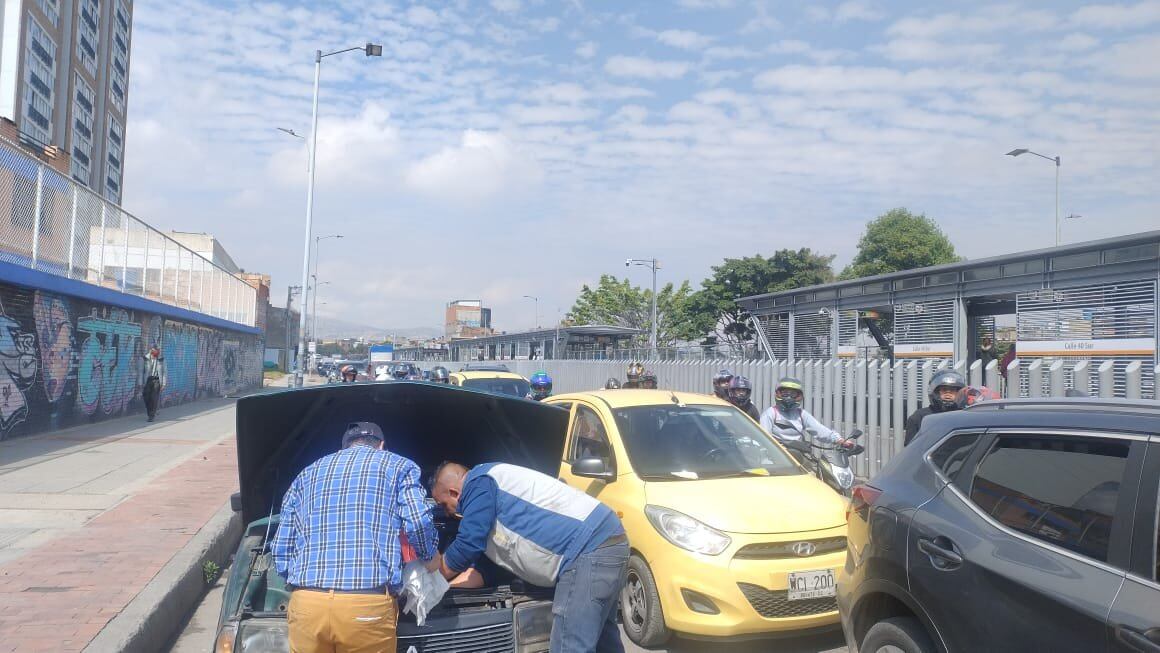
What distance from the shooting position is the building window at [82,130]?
58.8m

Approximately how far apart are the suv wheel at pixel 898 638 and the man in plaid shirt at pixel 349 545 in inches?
76.9

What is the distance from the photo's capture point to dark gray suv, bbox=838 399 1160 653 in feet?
8.75

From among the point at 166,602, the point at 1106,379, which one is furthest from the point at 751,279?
the point at 166,602

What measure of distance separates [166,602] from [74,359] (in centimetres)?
1238

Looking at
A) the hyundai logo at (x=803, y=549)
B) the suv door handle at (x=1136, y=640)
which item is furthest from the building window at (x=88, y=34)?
the suv door handle at (x=1136, y=640)

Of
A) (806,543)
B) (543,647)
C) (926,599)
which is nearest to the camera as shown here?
(926,599)

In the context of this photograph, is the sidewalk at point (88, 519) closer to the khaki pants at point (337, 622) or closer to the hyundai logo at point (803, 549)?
the khaki pants at point (337, 622)

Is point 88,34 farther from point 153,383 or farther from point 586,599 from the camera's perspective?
point 586,599

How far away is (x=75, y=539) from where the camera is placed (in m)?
7.10

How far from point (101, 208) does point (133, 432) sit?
4.74 m

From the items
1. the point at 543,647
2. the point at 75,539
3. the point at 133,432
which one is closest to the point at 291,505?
the point at 543,647

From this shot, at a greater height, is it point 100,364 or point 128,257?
point 128,257

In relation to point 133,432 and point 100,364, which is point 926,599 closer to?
point 133,432

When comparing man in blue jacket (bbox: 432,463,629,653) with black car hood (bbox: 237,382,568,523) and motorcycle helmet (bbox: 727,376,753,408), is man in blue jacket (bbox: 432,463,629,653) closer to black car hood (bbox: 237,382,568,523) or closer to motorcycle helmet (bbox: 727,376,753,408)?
black car hood (bbox: 237,382,568,523)
